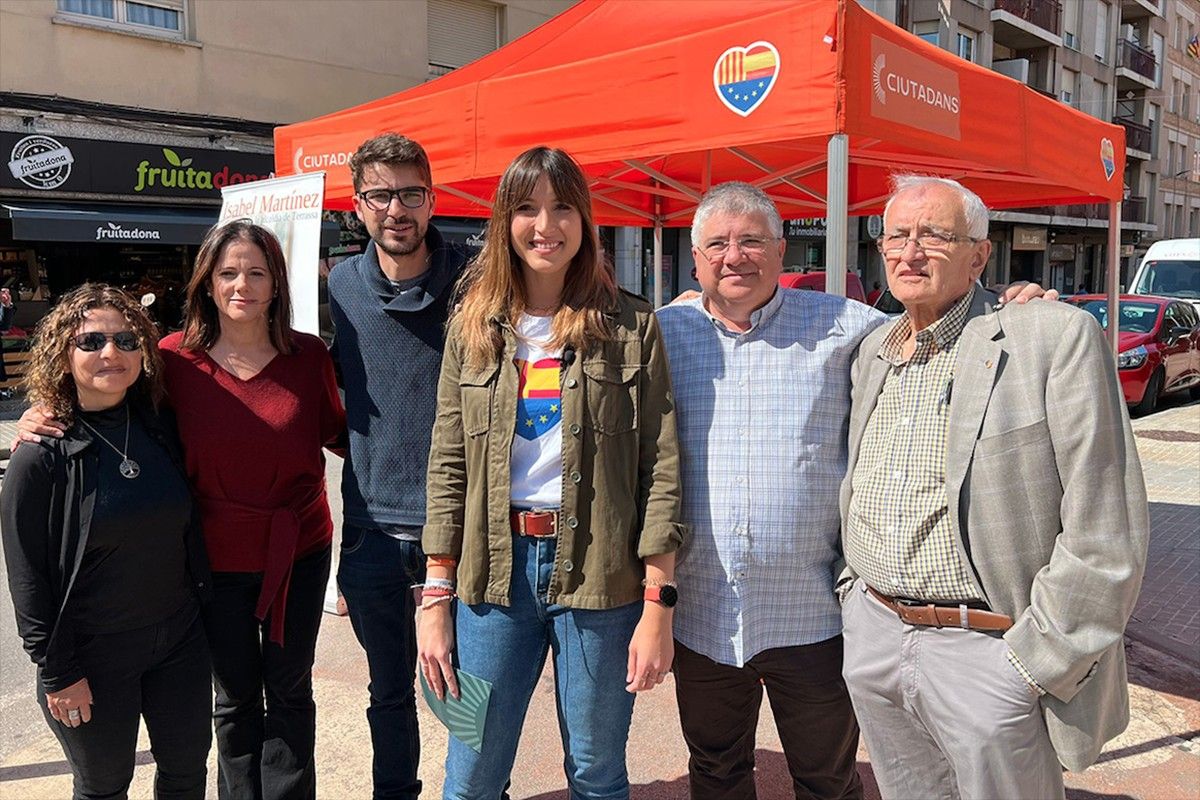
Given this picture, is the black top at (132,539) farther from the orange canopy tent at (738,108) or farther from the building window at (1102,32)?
the building window at (1102,32)

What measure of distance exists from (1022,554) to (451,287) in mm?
1652

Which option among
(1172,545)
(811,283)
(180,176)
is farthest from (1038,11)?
(1172,545)

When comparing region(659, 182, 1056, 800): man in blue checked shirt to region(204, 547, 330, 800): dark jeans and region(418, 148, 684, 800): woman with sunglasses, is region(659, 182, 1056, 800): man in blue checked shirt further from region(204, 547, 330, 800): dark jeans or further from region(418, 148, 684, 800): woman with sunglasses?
region(204, 547, 330, 800): dark jeans

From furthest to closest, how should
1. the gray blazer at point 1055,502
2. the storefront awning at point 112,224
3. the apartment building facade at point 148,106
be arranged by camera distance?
the apartment building facade at point 148,106
the storefront awning at point 112,224
the gray blazer at point 1055,502

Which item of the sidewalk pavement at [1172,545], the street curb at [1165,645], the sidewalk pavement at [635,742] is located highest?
the sidewalk pavement at [1172,545]

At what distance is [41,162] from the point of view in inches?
442

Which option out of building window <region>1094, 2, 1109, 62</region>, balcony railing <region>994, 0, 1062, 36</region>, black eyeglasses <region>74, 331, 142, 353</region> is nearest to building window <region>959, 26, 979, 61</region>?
balcony railing <region>994, 0, 1062, 36</region>

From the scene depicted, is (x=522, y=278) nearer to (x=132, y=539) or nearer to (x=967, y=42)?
(x=132, y=539)

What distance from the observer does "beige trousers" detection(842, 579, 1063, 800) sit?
1.84 metres

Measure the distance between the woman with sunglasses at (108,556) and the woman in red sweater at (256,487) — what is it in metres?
0.08

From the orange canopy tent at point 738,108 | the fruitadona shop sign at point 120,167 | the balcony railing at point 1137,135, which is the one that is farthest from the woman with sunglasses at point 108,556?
the balcony railing at point 1137,135

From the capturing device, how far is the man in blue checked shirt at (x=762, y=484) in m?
2.17

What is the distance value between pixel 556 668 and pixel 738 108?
89.8 inches

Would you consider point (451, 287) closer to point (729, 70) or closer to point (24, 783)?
point (729, 70)
